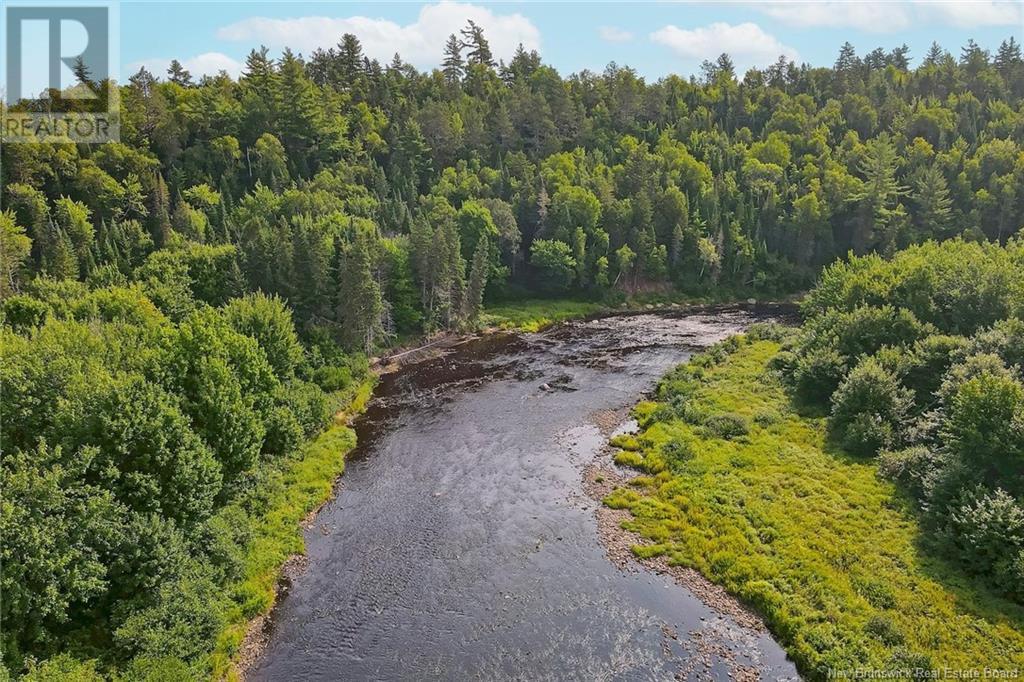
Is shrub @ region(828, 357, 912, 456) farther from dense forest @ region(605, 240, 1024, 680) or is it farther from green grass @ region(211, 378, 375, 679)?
green grass @ region(211, 378, 375, 679)

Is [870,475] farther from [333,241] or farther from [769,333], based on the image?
[333,241]

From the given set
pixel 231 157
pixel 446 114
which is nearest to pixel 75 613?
pixel 231 157

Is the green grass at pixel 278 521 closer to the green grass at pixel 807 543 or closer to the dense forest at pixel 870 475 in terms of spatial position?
the green grass at pixel 807 543

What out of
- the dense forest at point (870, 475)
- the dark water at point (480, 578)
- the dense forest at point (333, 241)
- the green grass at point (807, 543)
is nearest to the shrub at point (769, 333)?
the dense forest at point (333, 241)

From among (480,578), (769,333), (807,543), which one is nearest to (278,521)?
(480,578)

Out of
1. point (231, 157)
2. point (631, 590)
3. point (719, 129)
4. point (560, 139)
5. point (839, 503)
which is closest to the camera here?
point (631, 590)

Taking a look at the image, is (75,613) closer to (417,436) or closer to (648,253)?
(417,436)
